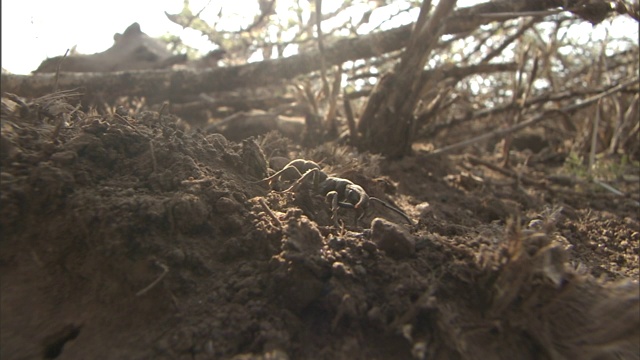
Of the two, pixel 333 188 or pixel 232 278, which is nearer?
pixel 232 278

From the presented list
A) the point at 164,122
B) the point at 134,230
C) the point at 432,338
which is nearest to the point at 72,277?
the point at 134,230

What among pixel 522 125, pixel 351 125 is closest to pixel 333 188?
pixel 351 125

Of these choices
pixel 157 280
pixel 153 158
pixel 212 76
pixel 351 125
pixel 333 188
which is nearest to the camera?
pixel 157 280

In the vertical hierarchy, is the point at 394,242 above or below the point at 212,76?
below

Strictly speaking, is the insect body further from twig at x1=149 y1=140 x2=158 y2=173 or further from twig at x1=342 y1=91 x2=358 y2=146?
twig at x1=342 y1=91 x2=358 y2=146

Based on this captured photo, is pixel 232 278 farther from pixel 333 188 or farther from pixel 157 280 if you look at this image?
pixel 333 188

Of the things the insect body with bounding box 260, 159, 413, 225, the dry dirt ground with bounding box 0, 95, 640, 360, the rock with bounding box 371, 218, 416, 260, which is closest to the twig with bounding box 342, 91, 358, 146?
the insect body with bounding box 260, 159, 413, 225

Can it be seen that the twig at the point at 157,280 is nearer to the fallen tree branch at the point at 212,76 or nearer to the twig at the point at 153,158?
the twig at the point at 153,158
